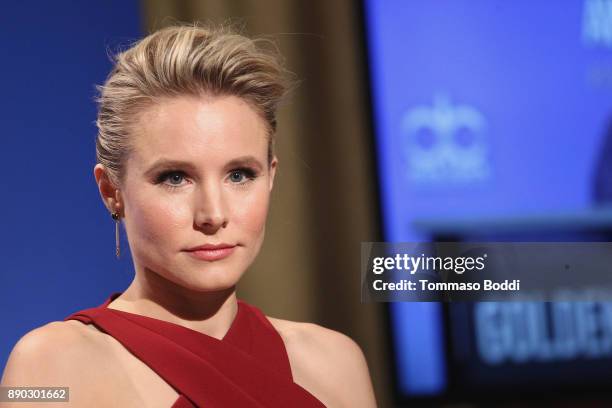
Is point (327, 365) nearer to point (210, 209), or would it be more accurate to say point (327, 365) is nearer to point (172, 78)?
point (210, 209)

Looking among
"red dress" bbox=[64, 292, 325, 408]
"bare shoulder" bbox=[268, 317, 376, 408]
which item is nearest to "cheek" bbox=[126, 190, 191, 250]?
"red dress" bbox=[64, 292, 325, 408]

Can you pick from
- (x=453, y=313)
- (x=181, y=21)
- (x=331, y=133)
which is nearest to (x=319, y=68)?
(x=331, y=133)

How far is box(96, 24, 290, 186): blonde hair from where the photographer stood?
3.77ft

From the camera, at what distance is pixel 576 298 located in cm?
172

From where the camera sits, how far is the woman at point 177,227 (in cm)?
111

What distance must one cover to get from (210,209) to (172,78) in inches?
6.9

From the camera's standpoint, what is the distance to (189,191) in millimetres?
1144

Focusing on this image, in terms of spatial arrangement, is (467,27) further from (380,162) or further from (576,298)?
(576,298)

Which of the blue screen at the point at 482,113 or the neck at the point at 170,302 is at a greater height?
the blue screen at the point at 482,113

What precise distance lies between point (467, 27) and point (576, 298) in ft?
2.18
